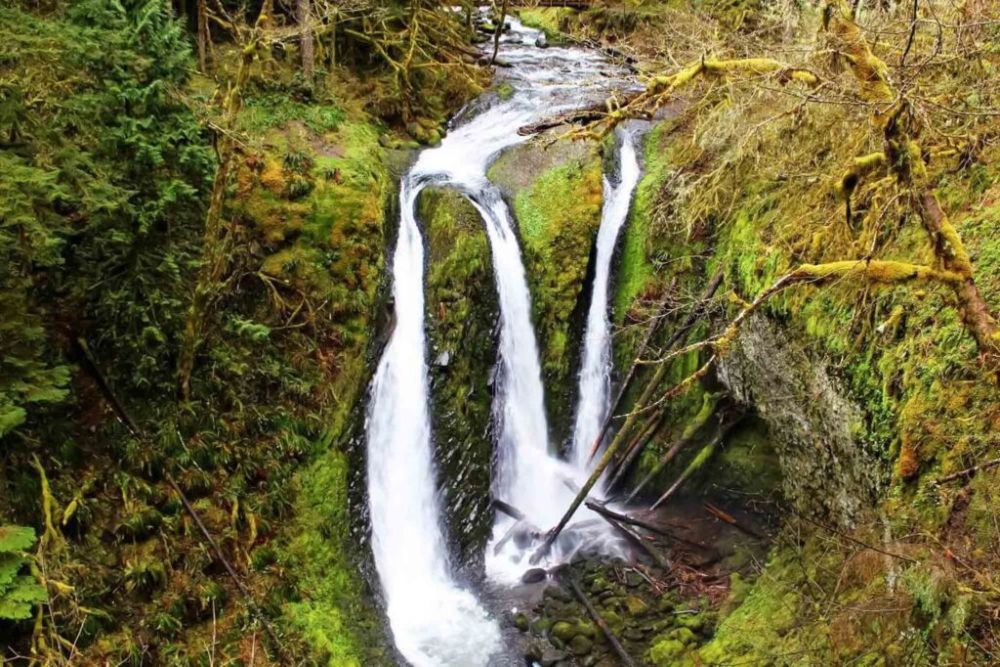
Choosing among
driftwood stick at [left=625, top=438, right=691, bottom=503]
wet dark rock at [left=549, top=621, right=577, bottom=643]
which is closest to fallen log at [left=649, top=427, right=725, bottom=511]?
driftwood stick at [left=625, top=438, right=691, bottom=503]

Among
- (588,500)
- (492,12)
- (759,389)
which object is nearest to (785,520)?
(759,389)

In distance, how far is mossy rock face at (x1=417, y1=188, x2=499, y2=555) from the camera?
380 inches

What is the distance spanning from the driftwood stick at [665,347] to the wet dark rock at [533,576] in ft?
6.76

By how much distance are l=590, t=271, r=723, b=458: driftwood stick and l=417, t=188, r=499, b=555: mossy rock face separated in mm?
1790

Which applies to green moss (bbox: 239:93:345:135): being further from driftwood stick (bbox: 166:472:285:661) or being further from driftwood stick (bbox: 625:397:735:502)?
driftwood stick (bbox: 625:397:735:502)

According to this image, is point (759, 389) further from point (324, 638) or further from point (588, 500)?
point (324, 638)

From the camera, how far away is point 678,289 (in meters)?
10.4

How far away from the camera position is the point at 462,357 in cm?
1010

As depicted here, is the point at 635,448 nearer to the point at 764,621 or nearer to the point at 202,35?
the point at 764,621

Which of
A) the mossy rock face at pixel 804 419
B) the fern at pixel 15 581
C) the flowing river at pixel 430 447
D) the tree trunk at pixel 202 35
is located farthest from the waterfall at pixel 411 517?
the tree trunk at pixel 202 35

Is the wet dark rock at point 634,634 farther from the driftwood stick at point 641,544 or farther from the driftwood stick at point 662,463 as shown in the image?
the driftwood stick at point 662,463

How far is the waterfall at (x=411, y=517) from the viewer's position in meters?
8.21

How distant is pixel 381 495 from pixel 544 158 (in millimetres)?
6688

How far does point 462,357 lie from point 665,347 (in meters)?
3.02
